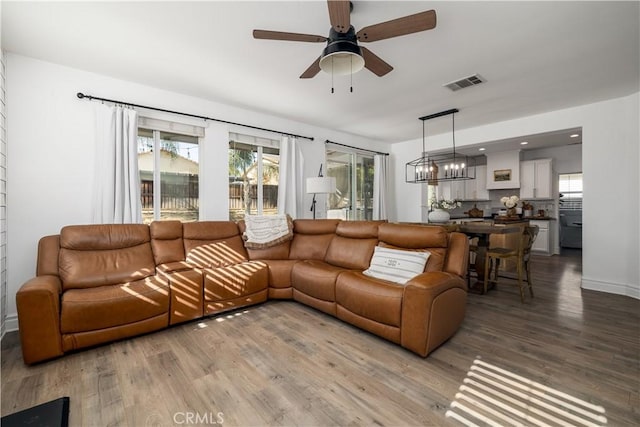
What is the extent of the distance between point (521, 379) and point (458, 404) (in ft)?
1.91

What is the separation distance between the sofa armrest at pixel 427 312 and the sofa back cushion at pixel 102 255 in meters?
2.48

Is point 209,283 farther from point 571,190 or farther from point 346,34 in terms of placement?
point 571,190

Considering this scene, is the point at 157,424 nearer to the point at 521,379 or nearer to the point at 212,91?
the point at 521,379

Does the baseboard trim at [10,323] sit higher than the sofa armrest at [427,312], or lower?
lower

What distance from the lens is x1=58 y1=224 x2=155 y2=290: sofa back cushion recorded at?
253cm

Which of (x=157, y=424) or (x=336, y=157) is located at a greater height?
(x=336, y=157)

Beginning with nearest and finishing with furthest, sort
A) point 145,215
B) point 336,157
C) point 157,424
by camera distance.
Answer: point 157,424, point 145,215, point 336,157

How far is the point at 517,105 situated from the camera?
3928 millimetres

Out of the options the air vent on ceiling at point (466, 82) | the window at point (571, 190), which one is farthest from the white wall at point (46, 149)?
the window at point (571, 190)

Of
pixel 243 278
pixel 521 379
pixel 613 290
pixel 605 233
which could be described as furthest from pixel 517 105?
pixel 243 278

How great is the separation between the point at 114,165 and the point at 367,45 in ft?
9.58

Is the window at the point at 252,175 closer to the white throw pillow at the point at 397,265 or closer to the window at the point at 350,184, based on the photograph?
the window at the point at 350,184

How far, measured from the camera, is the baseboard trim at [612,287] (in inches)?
140

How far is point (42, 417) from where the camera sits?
1382mm
